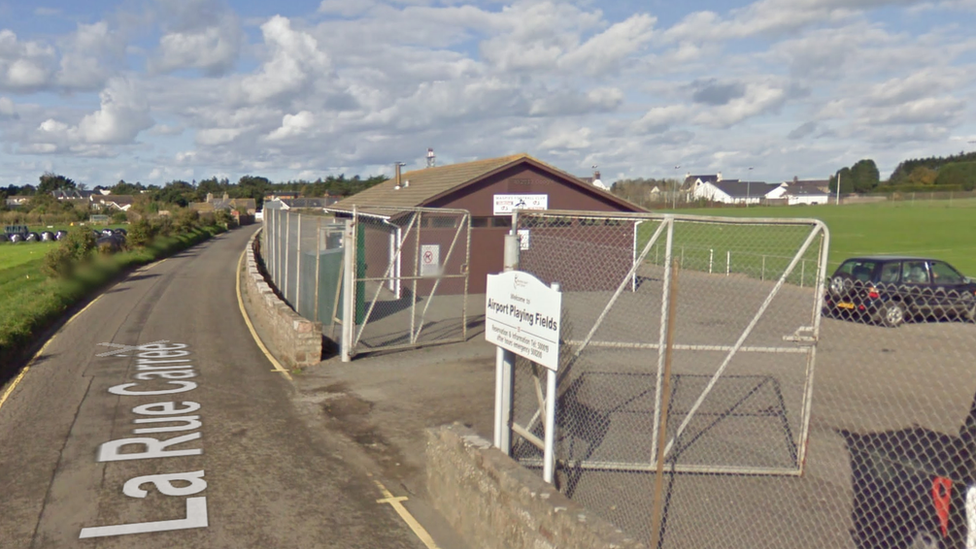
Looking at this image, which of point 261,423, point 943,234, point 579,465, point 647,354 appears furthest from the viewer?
point 943,234

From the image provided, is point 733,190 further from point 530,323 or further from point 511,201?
point 530,323

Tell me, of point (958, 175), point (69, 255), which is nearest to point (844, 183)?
point (958, 175)

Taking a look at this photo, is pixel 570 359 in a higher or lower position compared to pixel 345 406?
higher

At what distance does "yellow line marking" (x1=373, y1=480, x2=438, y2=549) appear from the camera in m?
6.23

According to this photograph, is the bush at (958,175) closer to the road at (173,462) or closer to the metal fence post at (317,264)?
the metal fence post at (317,264)

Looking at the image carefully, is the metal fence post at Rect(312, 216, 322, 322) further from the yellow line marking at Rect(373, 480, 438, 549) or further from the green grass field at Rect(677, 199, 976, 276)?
the green grass field at Rect(677, 199, 976, 276)

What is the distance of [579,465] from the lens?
23.4 ft

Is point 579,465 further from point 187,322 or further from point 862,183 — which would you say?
point 862,183

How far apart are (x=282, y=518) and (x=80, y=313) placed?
1573 cm

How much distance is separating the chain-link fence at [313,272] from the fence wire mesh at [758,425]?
6040 millimetres

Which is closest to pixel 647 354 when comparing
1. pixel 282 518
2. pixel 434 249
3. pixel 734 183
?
pixel 282 518

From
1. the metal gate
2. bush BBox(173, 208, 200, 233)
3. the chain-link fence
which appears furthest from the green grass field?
bush BBox(173, 208, 200, 233)

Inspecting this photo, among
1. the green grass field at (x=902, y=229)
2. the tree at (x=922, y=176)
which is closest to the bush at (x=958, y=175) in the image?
the tree at (x=922, y=176)

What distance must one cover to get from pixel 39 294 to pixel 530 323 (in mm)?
19500
